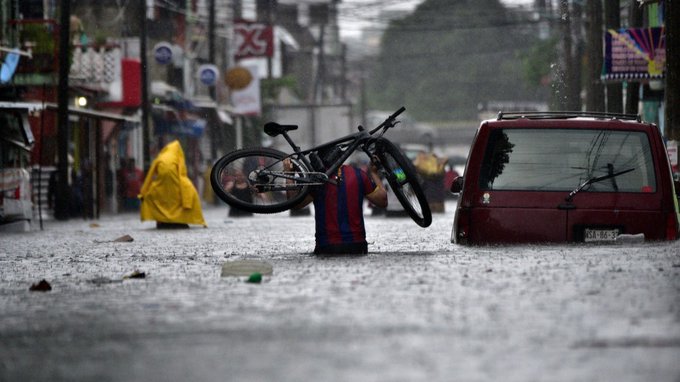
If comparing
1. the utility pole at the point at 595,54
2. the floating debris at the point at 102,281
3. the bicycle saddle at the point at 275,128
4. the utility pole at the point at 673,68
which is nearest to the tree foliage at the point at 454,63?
the utility pole at the point at 595,54

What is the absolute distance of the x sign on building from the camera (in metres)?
57.1

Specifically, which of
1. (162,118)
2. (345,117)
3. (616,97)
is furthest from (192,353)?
(345,117)

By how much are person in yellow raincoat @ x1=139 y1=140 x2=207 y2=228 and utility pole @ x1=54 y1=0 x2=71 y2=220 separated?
7.90 meters

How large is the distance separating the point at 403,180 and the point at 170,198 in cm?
1113

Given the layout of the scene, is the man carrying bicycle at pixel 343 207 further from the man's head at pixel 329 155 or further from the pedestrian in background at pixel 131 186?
the pedestrian in background at pixel 131 186

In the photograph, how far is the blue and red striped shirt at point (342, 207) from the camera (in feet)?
43.3

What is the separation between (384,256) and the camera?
1337cm

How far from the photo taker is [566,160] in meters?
14.2

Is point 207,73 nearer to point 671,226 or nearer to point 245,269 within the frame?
point 671,226

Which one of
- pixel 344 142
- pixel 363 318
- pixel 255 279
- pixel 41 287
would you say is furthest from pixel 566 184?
pixel 363 318

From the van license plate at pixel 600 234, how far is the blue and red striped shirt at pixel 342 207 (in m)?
2.14

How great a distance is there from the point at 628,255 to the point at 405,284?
2.81m

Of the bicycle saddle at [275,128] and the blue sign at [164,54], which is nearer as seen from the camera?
the bicycle saddle at [275,128]

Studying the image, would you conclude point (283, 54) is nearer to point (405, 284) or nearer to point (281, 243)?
point (281, 243)
